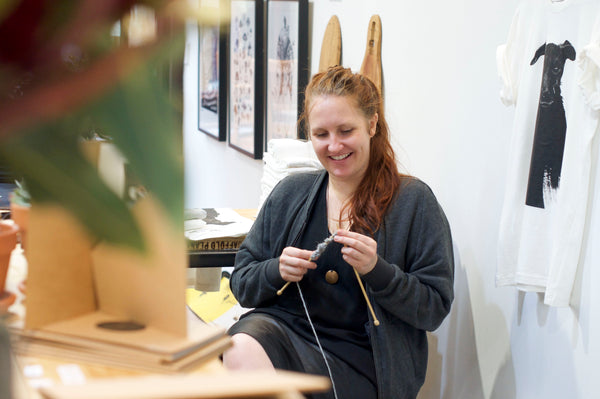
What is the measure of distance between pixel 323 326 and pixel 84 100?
1703 millimetres

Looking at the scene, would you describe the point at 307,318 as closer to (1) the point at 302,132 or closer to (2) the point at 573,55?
(2) the point at 573,55

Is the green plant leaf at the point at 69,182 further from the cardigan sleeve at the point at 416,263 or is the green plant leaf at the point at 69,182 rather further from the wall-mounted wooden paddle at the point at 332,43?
the wall-mounted wooden paddle at the point at 332,43

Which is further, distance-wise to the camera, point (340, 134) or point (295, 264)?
point (340, 134)

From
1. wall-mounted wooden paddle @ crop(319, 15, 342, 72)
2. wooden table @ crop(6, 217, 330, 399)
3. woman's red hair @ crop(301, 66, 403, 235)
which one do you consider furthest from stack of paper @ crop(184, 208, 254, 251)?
wooden table @ crop(6, 217, 330, 399)

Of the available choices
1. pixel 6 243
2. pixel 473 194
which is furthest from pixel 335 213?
pixel 6 243

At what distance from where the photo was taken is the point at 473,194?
2047 mm

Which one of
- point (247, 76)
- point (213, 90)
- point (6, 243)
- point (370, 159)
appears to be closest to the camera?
point (6, 243)

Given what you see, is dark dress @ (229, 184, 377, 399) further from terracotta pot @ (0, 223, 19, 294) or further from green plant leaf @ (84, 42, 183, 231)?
green plant leaf @ (84, 42, 183, 231)

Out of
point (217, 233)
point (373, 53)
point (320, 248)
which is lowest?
point (217, 233)

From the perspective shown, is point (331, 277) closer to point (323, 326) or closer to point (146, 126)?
point (323, 326)

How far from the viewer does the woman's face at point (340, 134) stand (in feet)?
6.18

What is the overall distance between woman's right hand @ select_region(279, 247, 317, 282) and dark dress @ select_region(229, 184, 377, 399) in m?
0.11

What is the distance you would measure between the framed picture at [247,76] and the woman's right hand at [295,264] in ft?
7.18

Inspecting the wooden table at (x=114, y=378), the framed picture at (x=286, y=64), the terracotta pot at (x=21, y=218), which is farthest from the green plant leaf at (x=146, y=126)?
the framed picture at (x=286, y=64)
